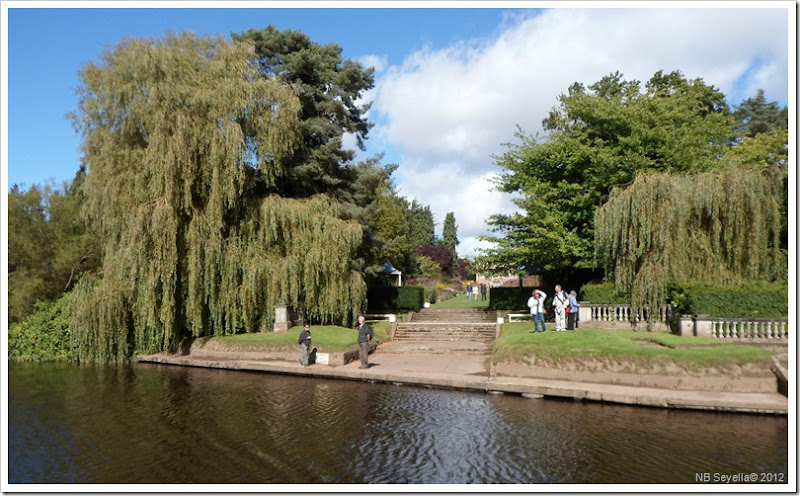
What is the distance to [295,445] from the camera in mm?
9648

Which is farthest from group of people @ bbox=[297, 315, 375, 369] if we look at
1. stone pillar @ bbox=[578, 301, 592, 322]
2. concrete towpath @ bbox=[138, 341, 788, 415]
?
stone pillar @ bbox=[578, 301, 592, 322]

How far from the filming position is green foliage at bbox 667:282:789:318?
1658 cm

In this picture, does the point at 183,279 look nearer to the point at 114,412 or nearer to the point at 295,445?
the point at 114,412

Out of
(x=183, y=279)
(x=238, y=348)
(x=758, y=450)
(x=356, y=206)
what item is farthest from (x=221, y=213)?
(x=758, y=450)

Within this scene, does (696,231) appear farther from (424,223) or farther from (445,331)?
(424,223)

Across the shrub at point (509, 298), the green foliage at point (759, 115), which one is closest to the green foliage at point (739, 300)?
the shrub at point (509, 298)

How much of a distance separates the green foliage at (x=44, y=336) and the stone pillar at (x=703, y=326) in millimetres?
24749

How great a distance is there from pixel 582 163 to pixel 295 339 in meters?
16.7

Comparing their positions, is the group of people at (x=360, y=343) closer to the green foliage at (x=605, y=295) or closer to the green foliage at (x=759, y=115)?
the green foliage at (x=605, y=295)

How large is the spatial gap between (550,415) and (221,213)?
1455 centimetres

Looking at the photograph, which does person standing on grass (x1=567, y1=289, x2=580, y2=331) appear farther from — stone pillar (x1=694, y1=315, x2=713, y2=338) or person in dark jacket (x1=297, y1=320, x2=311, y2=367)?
person in dark jacket (x1=297, y1=320, x2=311, y2=367)

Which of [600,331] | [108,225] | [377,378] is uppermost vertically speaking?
[108,225]

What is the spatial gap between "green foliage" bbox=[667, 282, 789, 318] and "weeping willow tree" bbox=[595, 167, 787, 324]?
1204 millimetres

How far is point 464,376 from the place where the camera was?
15.1 metres
